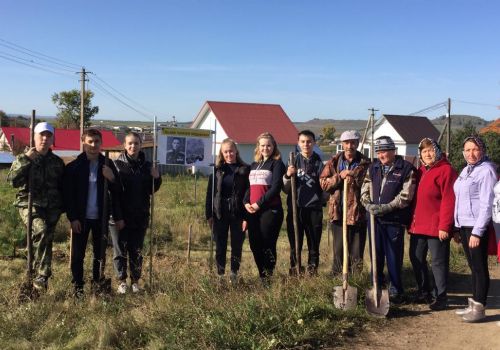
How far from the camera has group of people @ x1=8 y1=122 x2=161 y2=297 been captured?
16.8ft

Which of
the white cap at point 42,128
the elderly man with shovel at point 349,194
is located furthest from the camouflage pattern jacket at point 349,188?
the white cap at point 42,128

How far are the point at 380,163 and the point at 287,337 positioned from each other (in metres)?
2.26

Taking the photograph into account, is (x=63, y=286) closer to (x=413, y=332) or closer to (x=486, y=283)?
(x=413, y=332)

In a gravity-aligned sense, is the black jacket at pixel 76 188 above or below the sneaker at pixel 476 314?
above

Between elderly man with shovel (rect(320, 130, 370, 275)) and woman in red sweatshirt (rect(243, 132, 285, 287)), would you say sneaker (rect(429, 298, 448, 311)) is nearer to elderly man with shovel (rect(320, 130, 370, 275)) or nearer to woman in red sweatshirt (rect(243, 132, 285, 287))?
elderly man with shovel (rect(320, 130, 370, 275))

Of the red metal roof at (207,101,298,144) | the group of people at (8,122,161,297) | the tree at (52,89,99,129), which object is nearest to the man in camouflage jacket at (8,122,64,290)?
the group of people at (8,122,161,297)

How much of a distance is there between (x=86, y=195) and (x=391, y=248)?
348 cm

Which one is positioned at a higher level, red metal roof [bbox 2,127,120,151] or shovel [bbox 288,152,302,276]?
red metal roof [bbox 2,127,120,151]

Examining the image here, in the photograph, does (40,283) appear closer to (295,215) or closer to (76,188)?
(76,188)

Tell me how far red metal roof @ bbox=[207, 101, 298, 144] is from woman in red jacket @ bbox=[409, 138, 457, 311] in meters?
32.8

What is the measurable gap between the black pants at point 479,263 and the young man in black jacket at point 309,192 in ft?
5.24

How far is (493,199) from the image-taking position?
4465mm

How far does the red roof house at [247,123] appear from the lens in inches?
1513

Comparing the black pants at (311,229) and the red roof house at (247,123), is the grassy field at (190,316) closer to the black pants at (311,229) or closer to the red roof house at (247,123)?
the black pants at (311,229)
